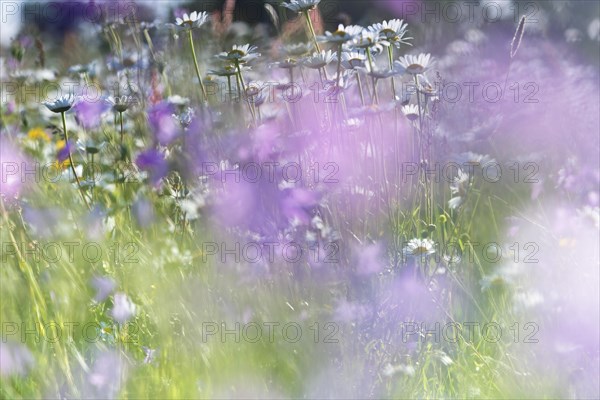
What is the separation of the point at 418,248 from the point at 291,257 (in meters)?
0.24

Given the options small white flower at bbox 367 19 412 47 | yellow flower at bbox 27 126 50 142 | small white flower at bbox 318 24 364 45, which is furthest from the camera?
yellow flower at bbox 27 126 50 142

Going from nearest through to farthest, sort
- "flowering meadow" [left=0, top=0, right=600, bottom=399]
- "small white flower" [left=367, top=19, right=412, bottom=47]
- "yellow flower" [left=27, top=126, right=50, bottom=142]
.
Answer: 1. "flowering meadow" [left=0, top=0, right=600, bottom=399]
2. "small white flower" [left=367, top=19, right=412, bottom=47]
3. "yellow flower" [left=27, top=126, right=50, bottom=142]

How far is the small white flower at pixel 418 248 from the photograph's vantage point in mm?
1622

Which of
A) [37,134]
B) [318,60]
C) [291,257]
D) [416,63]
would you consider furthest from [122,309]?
[37,134]

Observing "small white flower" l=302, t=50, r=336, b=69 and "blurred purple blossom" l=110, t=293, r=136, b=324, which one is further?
"small white flower" l=302, t=50, r=336, b=69

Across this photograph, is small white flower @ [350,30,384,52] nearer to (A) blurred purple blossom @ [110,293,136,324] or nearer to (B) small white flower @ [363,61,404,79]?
(B) small white flower @ [363,61,404,79]

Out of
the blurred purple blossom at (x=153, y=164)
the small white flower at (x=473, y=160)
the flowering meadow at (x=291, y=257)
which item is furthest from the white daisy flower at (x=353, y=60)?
the blurred purple blossom at (x=153, y=164)

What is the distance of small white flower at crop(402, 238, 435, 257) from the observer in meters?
1.62

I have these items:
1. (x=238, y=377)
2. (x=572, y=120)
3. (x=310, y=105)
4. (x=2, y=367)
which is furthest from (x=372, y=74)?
(x=572, y=120)

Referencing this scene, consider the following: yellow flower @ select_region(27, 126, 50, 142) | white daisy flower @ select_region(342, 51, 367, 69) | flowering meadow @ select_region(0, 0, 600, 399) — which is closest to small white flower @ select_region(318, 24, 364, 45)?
flowering meadow @ select_region(0, 0, 600, 399)

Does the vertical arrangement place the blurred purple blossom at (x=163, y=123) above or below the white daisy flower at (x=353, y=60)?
below

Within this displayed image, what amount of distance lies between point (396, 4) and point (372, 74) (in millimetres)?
5567

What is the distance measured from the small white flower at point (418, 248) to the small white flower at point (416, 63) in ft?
1.07

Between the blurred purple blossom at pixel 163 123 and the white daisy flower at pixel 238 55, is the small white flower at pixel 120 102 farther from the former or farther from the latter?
the white daisy flower at pixel 238 55
